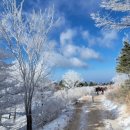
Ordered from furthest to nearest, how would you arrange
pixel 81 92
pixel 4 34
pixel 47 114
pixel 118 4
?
1. pixel 81 92
2. pixel 47 114
3. pixel 4 34
4. pixel 118 4

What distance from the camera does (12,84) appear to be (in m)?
19.5

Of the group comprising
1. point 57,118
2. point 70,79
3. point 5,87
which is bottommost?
point 57,118

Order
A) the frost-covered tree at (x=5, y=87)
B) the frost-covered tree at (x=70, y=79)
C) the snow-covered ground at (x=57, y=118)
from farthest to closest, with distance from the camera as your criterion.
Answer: the frost-covered tree at (x=70, y=79) < the snow-covered ground at (x=57, y=118) < the frost-covered tree at (x=5, y=87)

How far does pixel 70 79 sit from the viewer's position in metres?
77.3

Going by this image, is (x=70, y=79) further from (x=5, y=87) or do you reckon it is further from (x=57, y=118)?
(x=5, y=87)

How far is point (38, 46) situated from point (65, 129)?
5527 millimetres

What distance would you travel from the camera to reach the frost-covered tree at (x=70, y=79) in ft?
251

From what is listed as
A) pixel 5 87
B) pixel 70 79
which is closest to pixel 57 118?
pixel 5 87

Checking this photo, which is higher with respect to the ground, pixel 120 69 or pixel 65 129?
pixel 120 69

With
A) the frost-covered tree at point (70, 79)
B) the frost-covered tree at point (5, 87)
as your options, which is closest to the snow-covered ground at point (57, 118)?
the frost-covered tree at point (5, 87)

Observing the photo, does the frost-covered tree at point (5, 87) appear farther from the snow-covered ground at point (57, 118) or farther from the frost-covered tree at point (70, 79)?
the frost-covered tree at point (70, 79)

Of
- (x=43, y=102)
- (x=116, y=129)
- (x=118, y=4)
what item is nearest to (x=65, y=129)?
(x=116, y=129)

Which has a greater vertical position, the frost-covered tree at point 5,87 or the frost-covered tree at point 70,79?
the frost-covered tree at point 70,79

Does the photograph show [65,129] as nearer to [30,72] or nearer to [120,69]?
Answer: [30,72]
